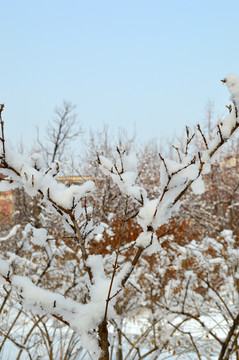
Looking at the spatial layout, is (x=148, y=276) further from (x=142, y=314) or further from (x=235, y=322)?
(x=235, y=322)

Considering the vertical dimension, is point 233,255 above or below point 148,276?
below

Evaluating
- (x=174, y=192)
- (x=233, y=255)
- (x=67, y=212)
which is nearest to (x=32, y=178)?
(x=67, y=212)

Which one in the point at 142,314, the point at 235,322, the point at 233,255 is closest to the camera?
the point at 235,322

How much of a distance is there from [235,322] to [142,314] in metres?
6.52

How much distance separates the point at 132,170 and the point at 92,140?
55.9 ft

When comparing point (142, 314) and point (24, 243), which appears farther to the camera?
point (142, 314)

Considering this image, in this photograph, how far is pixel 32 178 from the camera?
4.00 ft

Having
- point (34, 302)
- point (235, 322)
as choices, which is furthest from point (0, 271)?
point (235, 322)

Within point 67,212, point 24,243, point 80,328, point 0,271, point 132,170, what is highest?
point 24,243

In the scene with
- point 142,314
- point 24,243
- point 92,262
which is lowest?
point 92,262

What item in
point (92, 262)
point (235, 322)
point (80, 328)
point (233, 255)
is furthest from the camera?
point (233, 255)

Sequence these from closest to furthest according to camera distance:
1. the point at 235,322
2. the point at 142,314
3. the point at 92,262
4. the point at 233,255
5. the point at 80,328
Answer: the point at 80,328, the point at 92,262, the point at 235,322, the point at 233,255, the point at 142,314

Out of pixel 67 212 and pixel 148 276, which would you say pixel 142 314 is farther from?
pixel 67 212

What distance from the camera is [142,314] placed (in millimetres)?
8000
